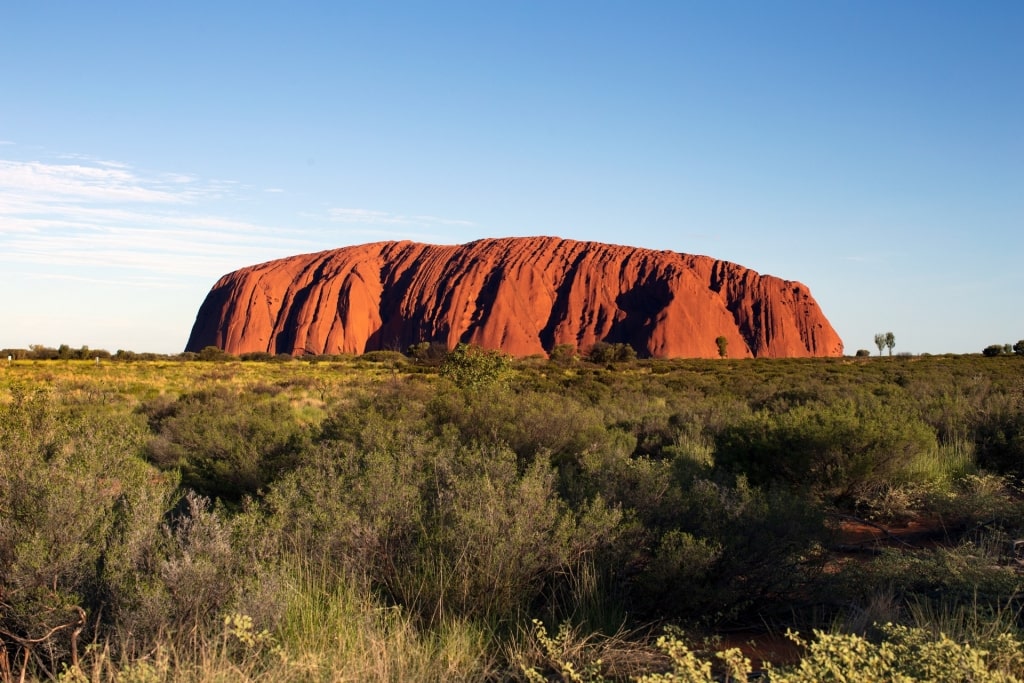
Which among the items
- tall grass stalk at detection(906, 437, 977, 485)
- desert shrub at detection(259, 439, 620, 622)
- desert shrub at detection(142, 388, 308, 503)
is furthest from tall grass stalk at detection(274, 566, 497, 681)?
tall grass stalk at detection(906, 437, 977, 485)

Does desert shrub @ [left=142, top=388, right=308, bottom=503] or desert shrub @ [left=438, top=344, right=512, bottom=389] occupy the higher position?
desert shrub @ [left=438, top=344, right=512, bottom=389]

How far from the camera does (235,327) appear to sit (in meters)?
99.6

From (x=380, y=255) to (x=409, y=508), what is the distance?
108357 mm

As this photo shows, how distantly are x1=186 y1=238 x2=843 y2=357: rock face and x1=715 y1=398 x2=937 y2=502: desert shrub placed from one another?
250ft

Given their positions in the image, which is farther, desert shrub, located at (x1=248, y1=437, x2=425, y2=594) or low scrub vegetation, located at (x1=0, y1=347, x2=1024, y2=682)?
desert shrub, located at (x1=248, y1=437, x2=425, y2=594)

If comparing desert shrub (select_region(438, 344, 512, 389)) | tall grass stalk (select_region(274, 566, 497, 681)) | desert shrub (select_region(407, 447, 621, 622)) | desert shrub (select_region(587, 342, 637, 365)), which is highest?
desert shrub (select_region(587, 342, 637, 365))

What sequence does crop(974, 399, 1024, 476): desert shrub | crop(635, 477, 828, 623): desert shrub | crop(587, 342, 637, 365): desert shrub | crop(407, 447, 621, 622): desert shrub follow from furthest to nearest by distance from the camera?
crop(587, 342, 637, 365): desert shrub
crop(974, 399, 1024, 476): desert shrub
crop(635, 477, 828, 623): desert shrub
crop(407, 447, 621, 622): desert shrub

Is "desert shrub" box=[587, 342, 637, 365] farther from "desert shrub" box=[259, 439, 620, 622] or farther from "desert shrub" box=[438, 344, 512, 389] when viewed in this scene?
"desert shrub" box=[259, 439, 620, 622]

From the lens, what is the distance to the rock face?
296 feet

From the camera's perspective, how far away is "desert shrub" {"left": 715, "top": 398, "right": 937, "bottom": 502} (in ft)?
→ 27.6

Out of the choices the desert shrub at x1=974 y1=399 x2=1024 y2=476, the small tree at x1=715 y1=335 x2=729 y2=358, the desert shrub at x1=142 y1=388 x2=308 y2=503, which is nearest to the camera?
the desert shrub at x1=142 y1=388 x2=308 y2=503

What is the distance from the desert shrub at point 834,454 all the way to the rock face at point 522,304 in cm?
7608

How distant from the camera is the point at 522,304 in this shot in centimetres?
9288

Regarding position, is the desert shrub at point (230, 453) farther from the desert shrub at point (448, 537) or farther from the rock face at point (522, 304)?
the rock face at point (522, 304)
